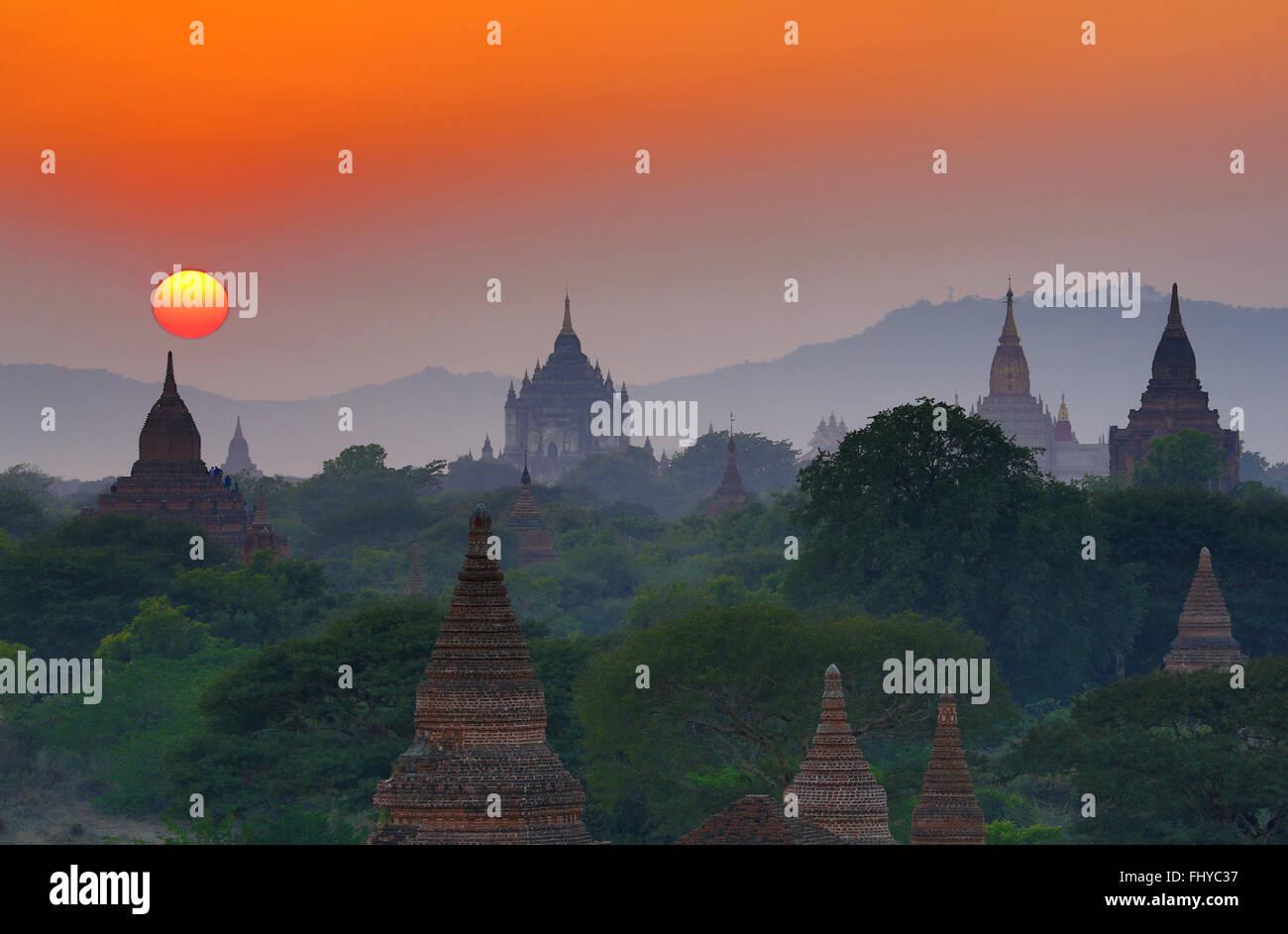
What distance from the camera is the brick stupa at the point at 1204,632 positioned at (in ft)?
246

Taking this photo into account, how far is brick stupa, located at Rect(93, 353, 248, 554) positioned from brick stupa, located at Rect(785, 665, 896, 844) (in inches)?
3027

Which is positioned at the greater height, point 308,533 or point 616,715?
point 308,533

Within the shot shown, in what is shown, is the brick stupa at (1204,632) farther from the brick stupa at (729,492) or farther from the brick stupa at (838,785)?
the brick stupa at (729,492)

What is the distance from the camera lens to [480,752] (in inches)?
1406

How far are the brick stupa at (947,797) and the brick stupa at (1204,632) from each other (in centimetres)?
3168

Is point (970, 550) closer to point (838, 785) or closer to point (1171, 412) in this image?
point (838, 785)

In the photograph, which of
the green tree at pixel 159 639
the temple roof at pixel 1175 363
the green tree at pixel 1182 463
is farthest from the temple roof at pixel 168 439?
the temple roof at pixel 1175 363

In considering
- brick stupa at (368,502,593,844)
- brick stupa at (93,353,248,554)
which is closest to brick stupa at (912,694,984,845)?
brick stupa at (368,502,593,844)

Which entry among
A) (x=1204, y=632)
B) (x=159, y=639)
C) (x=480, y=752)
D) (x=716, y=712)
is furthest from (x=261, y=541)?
(x=480, y=752)
